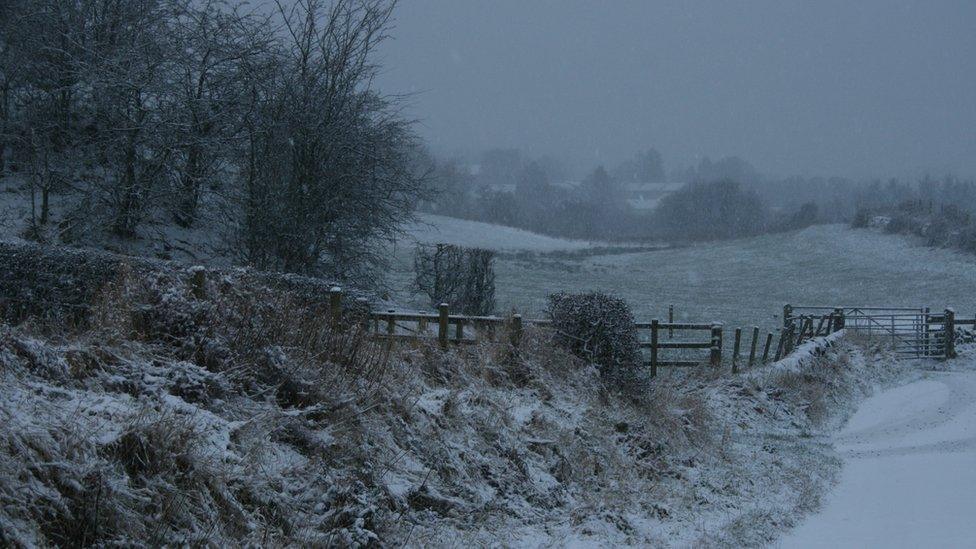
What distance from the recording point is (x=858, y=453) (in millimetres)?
11758

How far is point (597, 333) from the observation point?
37.3 ft

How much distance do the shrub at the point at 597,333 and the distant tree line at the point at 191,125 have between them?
9491mm

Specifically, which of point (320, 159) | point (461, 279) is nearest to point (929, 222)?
point (461, 279)

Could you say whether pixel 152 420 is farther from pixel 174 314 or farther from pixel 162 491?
pixel 174 314

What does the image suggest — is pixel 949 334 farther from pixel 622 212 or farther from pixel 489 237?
pixel 622 212

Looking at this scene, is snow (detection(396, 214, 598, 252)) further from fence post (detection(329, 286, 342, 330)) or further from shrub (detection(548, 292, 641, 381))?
fence post (detection(329, 286, 342, 330))

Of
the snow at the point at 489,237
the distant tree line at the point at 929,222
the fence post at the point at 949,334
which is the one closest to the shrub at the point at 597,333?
the fence post at the point at 949,334

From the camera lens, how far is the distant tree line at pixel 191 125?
59.7ft

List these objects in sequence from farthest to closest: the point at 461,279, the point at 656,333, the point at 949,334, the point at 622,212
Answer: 1. the point at 622,212
2. the point at 949,334
3. the point at 461,279
4. the point at 656,333

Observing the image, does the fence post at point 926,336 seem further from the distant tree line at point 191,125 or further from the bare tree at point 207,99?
the bare tree at point 207,99

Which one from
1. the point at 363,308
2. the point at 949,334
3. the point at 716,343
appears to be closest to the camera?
the point at 363,308

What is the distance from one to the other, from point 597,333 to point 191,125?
40.1ft

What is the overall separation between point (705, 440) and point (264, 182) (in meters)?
12.6

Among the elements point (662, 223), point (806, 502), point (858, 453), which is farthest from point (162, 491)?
point (662, 223)
